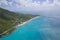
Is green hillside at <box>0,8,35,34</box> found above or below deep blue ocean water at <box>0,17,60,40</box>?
above

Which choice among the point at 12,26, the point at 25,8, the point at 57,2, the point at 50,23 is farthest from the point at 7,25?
the point at 57,2

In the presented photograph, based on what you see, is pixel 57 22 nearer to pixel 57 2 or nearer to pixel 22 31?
pixel 57 2

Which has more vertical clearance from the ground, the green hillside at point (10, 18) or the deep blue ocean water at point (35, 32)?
the green hillside at point (10, 18)

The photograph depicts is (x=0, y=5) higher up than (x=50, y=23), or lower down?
higher up

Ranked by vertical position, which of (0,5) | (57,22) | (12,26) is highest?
(0,5)
